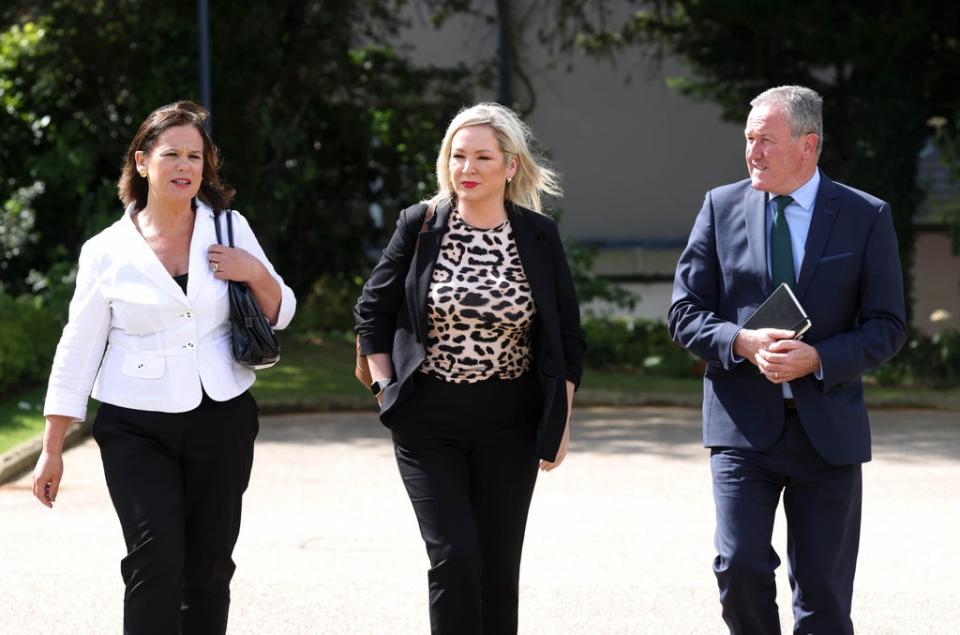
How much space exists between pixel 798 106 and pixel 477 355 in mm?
1234

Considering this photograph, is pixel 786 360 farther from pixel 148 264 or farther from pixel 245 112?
pixel 245 112

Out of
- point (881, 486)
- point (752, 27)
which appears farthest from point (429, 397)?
point (752, 27)

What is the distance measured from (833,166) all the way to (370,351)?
13.5m

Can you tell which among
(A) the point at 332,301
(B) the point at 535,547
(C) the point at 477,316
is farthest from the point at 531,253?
(A) the point at 332,301

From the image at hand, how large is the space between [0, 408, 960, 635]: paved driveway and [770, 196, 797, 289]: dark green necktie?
1781mm

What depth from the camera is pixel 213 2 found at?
16781 mm

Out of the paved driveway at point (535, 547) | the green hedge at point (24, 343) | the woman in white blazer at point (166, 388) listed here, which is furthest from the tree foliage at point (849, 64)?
the woman in white blazer at point (166, 388)

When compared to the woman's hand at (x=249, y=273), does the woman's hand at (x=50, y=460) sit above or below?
below

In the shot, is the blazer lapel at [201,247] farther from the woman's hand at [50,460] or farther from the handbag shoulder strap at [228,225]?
the woman's hand at [50,460]

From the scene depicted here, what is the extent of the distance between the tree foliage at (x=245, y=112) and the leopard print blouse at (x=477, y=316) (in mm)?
11846

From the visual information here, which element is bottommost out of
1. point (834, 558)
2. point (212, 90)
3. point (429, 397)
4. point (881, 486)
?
point (881, 486)

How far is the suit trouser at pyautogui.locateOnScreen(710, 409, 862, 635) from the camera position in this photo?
4.73 meters

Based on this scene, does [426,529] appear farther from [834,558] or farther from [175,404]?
[834,558]

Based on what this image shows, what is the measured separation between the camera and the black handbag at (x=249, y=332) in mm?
4805
